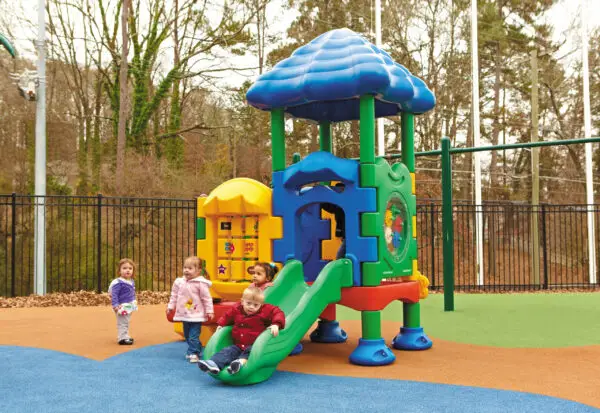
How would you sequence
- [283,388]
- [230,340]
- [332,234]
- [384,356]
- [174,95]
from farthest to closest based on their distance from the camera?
[174,95], [332,234], [384,356], [230,340], [283,388]

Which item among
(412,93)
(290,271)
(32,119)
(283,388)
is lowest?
(283,388)

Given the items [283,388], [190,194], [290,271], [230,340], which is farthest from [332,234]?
[190,194]

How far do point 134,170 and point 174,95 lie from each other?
3.64 meters

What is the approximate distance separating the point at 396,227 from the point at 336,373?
1.78 metres

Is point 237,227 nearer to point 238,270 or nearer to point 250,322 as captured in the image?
point 238,270

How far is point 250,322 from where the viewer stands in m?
5.16

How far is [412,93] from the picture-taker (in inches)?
252

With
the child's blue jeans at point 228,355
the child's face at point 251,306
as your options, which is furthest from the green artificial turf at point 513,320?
the child's blue jeans at point 228,355

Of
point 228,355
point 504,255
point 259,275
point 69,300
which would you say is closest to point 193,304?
point 259,275

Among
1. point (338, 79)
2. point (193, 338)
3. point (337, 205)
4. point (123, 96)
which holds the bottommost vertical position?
point (193, 338)

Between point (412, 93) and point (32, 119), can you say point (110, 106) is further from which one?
point (412, 93)

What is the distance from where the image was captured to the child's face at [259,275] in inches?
227

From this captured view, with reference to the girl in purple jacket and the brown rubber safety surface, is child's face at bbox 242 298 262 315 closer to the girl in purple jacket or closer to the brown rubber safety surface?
the brown rubber safety surface

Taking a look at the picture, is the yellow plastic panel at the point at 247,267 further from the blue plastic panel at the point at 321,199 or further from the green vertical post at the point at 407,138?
the green vertical post at the point at 407,138
